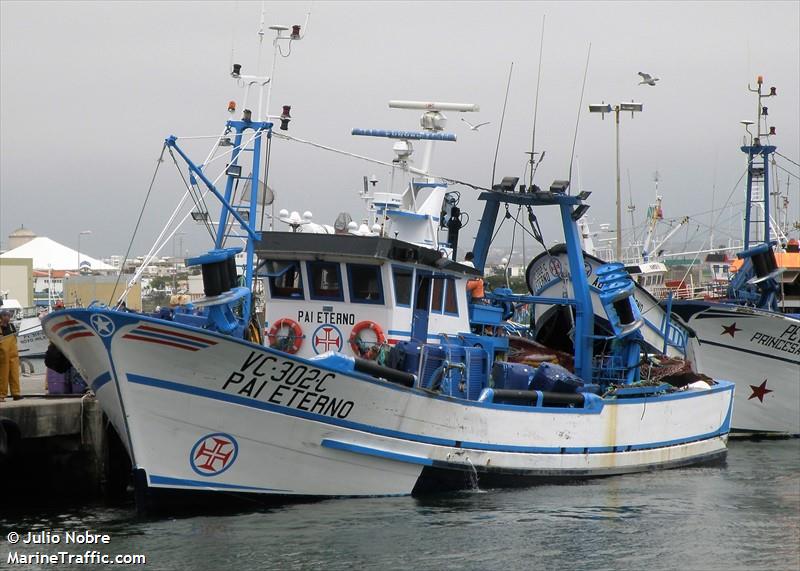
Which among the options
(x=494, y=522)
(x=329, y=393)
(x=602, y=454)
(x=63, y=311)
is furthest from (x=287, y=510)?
(x=602, y=454)

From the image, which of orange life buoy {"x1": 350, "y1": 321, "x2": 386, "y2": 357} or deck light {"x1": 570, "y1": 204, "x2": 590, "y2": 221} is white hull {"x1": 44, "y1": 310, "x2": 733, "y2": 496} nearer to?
orange life buoy {"x1": 350, "y1": 321, "x2": 386, "y2": 357}

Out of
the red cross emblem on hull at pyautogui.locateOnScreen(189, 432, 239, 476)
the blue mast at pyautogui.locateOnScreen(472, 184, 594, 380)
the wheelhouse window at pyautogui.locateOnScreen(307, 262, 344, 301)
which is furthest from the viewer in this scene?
the blue mast at pyautogui.locateOnScreen(472, 184, 594, 380)

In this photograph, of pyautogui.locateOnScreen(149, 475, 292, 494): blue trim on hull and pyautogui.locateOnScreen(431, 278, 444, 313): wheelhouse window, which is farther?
pyautogui.locateOnScreen(431, 278, 444, 313): wheelhouse window

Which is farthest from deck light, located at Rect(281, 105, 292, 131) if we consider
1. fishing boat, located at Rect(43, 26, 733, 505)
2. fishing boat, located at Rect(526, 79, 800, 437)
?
fishing boat, located at Rect(526, 79, 800, 437)

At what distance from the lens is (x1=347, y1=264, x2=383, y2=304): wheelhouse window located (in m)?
18.1

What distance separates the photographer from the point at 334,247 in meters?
17.9

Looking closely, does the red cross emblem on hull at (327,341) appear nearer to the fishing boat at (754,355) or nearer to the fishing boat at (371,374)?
the fishing boat at (371,374)

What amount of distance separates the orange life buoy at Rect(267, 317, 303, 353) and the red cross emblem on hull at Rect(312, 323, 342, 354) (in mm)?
248

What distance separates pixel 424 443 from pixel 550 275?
7363mm

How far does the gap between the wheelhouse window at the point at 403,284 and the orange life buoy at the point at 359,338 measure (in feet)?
1.79

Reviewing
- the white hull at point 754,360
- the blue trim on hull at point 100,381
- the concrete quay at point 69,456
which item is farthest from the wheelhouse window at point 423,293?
the white hull at point 754,360

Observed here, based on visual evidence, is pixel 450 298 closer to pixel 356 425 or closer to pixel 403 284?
pixel 403 284

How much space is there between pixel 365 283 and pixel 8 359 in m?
6.16

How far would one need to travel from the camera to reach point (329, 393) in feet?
53.9
